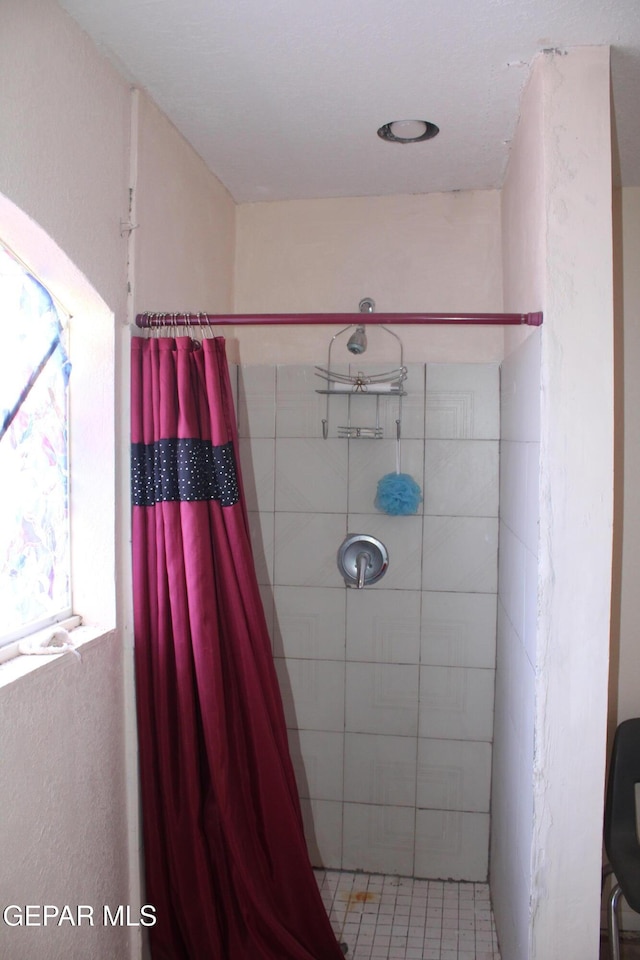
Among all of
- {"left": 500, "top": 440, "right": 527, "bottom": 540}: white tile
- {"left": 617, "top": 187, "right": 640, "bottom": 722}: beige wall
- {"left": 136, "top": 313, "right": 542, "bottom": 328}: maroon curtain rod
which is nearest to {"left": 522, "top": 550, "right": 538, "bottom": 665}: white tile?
{"left": 500, "top": 440, "right": 527, "bottom": 540}: white tile

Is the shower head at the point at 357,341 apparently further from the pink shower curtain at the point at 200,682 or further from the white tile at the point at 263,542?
the pink shower curtain at the point at 200,682

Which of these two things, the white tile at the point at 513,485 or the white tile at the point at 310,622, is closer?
the white tile at the point at 513,485

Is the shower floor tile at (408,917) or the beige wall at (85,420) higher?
the beige wall at (85,420)

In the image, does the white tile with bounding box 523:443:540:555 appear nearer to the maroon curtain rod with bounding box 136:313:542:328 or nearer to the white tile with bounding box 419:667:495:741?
the maroon curtain rod with bounding box 136:313:542:328

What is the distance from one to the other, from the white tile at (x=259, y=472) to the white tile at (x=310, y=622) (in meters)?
0.30

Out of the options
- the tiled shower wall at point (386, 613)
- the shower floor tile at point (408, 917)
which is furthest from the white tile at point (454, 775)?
the shower floor tile at point (408, 917)

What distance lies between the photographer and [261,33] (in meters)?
1.60

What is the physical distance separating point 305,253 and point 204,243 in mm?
410

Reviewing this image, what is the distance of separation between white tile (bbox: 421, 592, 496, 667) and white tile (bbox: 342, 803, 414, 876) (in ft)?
1.73

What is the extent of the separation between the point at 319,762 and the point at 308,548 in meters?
0.72

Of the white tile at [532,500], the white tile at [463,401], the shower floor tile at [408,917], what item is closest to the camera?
the white tile at [532,500]

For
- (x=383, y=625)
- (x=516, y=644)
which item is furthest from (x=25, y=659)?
(x=383, y=625)

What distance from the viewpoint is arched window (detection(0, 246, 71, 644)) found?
1.58m

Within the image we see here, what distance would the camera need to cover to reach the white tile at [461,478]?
250 cm
